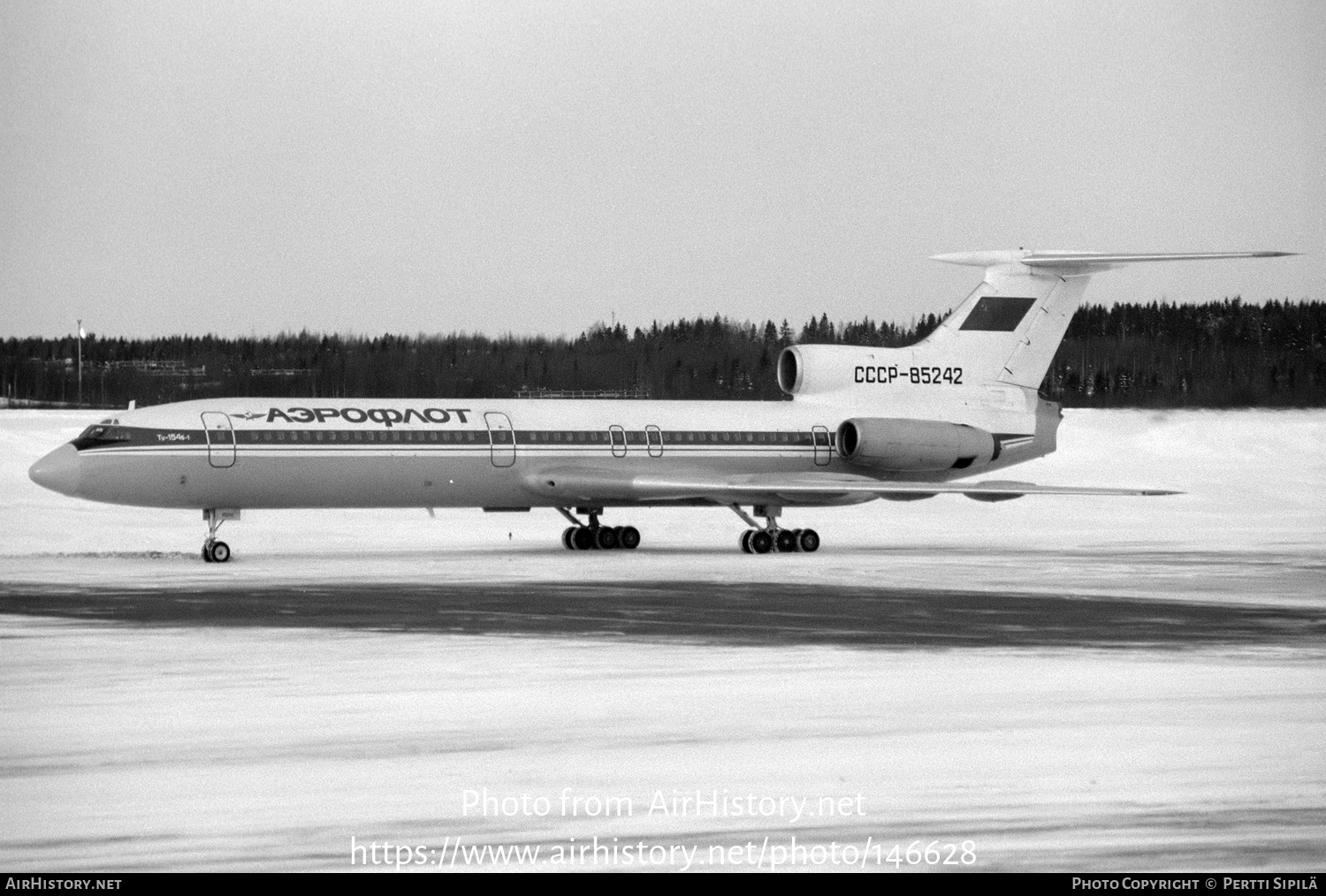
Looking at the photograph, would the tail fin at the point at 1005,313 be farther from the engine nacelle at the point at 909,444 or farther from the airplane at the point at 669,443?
the engine nacelle at the point at 909,444

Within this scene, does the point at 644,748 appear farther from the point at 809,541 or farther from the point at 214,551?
the point at 809,541

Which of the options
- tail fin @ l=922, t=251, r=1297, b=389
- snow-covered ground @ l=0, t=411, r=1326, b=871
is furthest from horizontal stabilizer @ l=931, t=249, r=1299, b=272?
snow-covered ground @ l=0, t=411, r=1326, b=871

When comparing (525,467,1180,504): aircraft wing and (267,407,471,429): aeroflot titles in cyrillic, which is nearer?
(267,407,471,429): aeroflot titles in cyrillic

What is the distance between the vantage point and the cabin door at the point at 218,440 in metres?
29.5

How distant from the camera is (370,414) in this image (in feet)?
103

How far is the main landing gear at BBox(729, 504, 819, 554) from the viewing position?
3297cm

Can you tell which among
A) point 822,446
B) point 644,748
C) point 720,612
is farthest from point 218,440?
point 644,748

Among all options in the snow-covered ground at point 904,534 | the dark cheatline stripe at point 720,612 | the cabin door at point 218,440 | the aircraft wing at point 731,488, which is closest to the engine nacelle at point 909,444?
the aircraft wing at point 731,488

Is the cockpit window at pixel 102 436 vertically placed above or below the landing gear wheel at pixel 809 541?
above

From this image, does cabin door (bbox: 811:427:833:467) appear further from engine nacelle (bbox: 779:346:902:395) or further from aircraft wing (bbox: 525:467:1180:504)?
aircraft wing (bbox: 525:467:1180:504)

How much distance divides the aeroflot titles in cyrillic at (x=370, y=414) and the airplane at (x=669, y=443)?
0.04m

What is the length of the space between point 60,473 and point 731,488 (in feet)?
38.6

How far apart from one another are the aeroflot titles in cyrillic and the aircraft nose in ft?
11.0

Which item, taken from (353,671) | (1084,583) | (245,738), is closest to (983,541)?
(1084,583)
